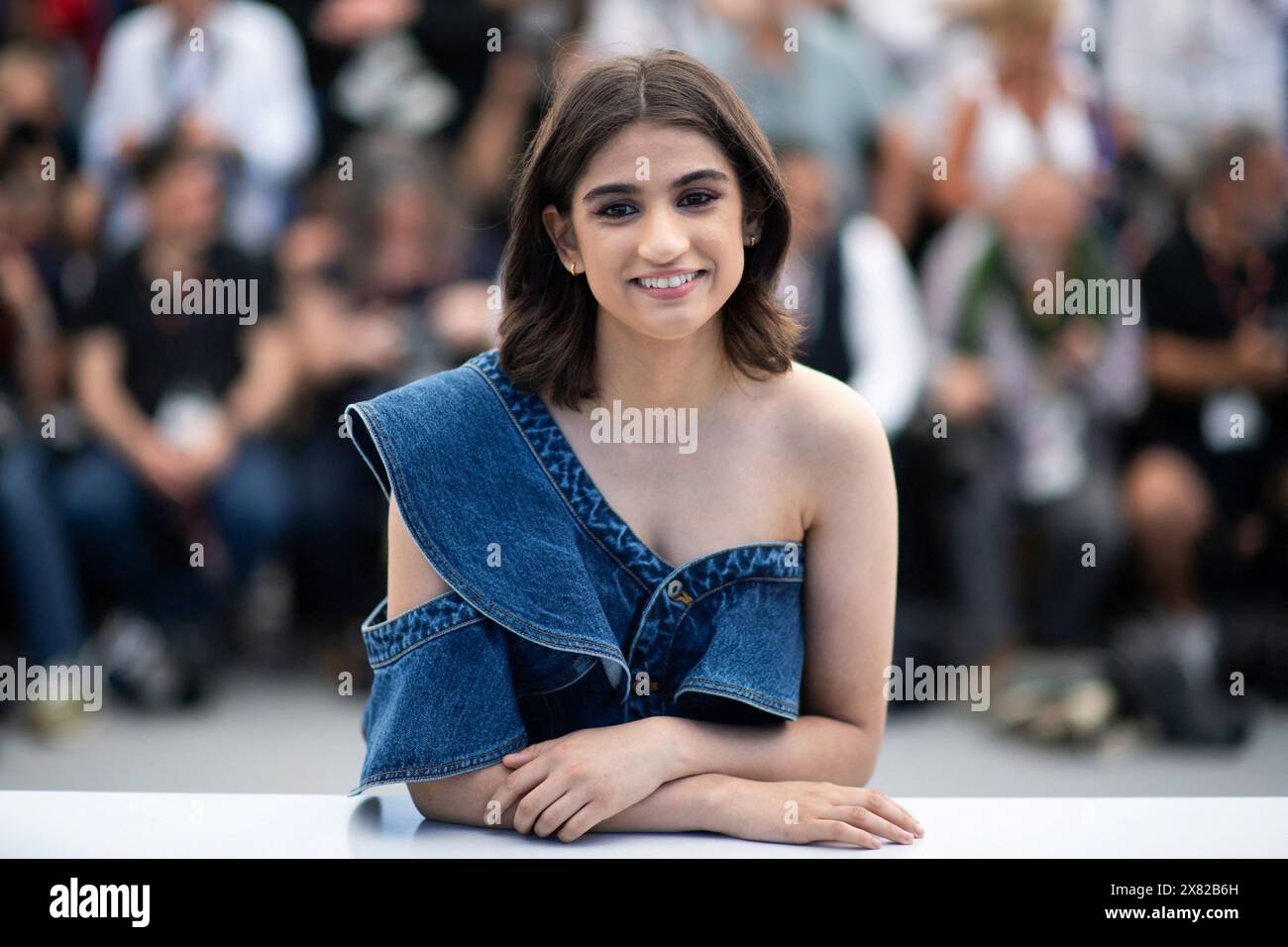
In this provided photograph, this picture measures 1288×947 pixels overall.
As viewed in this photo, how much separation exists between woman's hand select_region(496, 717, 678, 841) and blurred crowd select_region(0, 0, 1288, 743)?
2.54 m

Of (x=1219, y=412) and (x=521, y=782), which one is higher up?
(x=1219, y=412)

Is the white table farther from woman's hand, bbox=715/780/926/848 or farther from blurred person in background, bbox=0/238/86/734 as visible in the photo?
blurred person in background, bbox=0/238/86/734

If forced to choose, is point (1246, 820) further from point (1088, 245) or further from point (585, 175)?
point (1088, 245)

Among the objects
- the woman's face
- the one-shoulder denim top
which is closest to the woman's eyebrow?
the woman's face

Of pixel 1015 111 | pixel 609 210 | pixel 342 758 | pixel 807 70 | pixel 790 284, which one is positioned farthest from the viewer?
pixel 1015 111

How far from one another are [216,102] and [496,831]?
3.64 meters

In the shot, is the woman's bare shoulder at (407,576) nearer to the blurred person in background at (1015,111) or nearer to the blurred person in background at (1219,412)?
the blurred person in background at (1219,412)

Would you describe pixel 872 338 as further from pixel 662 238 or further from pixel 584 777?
pixel 584 777

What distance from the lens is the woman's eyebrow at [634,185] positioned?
6.37ft

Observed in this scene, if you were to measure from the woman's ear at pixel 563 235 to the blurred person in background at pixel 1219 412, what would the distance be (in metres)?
2.97

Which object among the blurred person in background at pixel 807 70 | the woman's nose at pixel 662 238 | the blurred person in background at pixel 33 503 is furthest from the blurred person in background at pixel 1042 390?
the woman's nose at pixel 662 238

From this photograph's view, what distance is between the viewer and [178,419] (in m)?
4.70

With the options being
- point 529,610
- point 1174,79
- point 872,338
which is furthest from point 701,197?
point 1174,79

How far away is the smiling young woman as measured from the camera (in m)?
1.90
